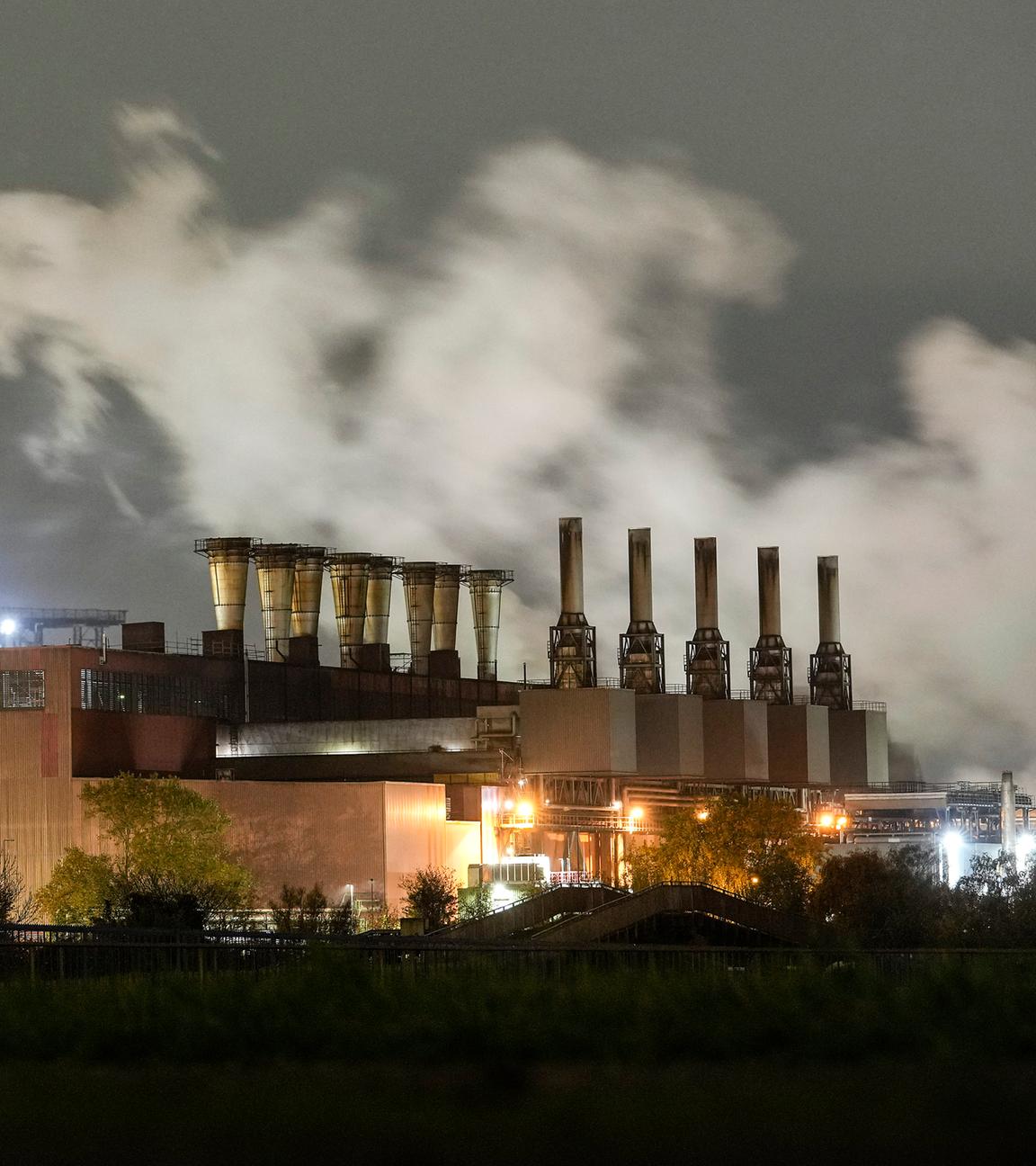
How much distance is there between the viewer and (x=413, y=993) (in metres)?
20.1

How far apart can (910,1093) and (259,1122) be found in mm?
4724

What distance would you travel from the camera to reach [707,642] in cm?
10831

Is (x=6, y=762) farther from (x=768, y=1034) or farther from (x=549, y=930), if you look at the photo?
(x=768, y=1034)

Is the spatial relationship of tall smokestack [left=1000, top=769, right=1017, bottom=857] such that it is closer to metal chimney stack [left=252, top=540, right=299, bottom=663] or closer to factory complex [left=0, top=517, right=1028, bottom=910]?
factory complex [left=0, top=517, right=1028, bottom=910]

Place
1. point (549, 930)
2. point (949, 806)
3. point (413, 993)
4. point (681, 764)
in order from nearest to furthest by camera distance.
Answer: point (413, 993) < point (549, 930) < point (681, 764) < point (949, 806)

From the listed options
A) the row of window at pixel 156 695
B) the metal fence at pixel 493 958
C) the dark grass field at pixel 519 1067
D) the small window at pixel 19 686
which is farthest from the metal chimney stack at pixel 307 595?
the dark grass field at pixel 519 1067

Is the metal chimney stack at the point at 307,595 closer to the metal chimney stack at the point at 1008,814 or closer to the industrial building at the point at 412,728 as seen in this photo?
the industrial building at the point at 412,728

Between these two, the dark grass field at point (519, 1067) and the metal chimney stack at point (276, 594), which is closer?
the dark grass field at point (519, 1067)

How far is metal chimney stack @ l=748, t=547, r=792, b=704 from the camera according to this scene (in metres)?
114

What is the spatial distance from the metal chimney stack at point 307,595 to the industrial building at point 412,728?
12cm

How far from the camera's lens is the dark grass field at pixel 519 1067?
1281 cm

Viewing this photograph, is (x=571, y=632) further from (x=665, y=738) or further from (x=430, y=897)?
(x=430, y=897)

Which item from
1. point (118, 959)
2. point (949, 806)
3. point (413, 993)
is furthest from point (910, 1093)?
point (949, 806)

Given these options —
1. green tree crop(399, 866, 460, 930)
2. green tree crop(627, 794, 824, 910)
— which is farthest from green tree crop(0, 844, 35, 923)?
green tree crop(627, 794, 824, 910)
